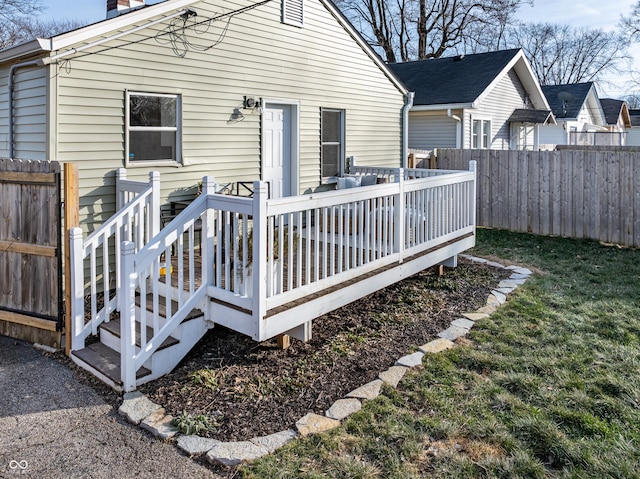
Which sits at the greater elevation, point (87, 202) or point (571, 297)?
point (87, 202)

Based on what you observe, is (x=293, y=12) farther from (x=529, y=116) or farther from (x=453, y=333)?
(x=529, y=116)

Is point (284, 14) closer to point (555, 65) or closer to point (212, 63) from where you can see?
point (212, 63)

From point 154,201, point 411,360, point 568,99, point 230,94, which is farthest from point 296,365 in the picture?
point 568,99

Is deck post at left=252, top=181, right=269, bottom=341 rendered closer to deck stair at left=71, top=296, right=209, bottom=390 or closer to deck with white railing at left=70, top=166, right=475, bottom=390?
deck with white railing at left=70, top=166, right=475, bottom=390

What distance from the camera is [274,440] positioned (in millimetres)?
3230

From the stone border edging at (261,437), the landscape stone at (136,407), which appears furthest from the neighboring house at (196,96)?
the stone border edging at (261,437)

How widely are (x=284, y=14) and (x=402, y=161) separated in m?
4.08

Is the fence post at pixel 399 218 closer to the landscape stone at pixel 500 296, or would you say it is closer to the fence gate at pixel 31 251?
the landscape stone at pixel 500 296

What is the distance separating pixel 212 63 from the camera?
704cm

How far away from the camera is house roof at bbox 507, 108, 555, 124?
57.4 ft

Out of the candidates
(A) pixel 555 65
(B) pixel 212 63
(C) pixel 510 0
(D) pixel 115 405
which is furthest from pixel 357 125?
(A) pixel 555 65

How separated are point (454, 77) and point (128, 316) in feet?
50.1

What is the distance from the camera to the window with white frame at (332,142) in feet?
29.7

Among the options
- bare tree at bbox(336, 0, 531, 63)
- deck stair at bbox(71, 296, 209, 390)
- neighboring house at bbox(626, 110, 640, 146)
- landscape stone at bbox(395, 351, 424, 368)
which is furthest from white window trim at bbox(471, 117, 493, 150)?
neighboring house at bbox(626, 110, 640, 146)
